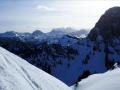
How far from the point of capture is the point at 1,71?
272 inches

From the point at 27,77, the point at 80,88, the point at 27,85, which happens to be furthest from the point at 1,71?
the point at 80,88

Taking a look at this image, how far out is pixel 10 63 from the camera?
7.90 m

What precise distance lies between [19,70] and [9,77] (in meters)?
1.28

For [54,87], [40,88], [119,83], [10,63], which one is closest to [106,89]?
[119,83]

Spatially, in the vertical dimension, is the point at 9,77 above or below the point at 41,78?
above

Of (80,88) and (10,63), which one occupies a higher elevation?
(10,63)

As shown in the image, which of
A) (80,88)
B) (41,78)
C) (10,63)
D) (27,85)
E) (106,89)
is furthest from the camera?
(80,88)

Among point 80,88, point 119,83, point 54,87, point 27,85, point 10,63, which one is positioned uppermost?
point 10,63

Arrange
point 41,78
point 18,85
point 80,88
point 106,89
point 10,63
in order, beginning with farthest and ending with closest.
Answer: point 80,88 < point 106,89 < point 41,78 < point 10,63 < point 18,85

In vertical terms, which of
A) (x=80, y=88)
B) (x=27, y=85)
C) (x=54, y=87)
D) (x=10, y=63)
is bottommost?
(x=80, y=88)

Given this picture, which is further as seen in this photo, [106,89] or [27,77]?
[106,89]

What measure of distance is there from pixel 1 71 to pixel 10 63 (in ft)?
3.31

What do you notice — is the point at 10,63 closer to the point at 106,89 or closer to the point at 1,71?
the point at 1,71

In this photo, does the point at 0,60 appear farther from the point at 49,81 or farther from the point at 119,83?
the point at 119,83
